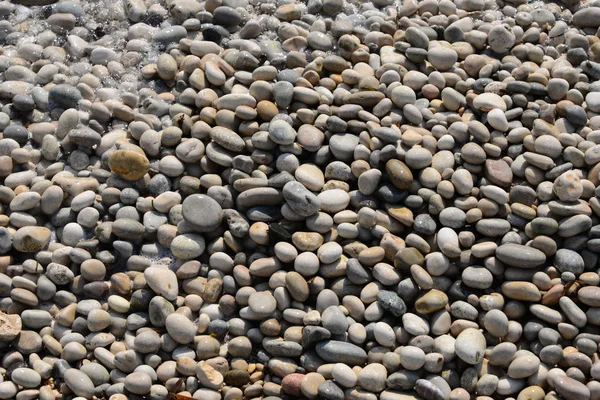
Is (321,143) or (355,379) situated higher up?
(321,143)

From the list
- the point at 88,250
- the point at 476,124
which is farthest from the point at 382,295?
the point at 88,250

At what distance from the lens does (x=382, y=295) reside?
7.61ft

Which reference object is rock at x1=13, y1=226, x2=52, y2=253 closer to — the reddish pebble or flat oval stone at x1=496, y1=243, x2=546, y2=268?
the reddish pebble

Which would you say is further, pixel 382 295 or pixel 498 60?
pixel 498 60

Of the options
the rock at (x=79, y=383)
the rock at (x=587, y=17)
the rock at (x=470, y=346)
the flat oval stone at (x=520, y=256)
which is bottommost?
the rock at (x=79, y=383)

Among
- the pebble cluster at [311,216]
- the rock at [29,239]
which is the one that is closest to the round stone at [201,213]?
the pebble cluster at [311,216]

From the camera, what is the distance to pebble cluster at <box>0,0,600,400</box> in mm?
2258

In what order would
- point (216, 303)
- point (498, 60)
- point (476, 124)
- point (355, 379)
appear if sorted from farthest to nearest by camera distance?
point (498, 60), point (476, 124), point (216, 303), point (355, 379)

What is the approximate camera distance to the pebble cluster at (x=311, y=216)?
2.26 metres

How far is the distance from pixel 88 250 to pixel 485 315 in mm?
1379

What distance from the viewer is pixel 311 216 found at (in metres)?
2.46

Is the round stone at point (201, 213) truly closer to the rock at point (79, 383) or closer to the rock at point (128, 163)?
the rock at point (128, 163)

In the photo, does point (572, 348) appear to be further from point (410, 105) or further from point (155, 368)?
point (155, 368)

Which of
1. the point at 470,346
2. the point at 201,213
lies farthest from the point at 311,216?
the point at 470,346
